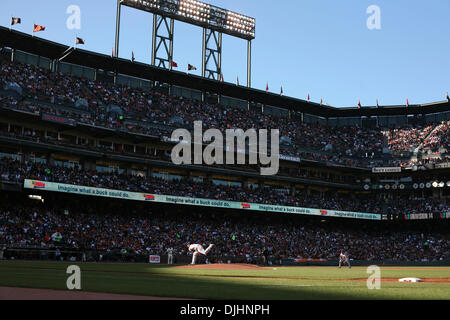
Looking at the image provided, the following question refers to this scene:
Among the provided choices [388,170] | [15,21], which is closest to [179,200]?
[15,21]

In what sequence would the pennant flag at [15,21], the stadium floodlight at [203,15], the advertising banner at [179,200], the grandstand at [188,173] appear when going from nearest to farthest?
the advertising banner at [179,200], the grandstand at [188,173], the pennant flag at [15,21], the stadium floodlight at [203,15]

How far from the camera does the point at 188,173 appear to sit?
196 ft

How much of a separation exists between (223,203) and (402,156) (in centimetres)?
3011

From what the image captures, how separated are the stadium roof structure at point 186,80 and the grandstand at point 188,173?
0.26m

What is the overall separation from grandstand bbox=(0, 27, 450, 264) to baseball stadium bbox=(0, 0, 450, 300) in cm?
19

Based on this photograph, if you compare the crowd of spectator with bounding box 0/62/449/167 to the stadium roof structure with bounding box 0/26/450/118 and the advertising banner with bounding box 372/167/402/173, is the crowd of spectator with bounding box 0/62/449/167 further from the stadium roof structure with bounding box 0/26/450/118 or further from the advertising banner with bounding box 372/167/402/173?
the stadium roof structure with bounding box 0/26/450/118

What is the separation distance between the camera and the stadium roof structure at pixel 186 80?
180 ft

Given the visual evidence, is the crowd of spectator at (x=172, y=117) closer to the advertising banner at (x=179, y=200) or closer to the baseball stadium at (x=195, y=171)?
the baseball stadium at (x=195, y=171)

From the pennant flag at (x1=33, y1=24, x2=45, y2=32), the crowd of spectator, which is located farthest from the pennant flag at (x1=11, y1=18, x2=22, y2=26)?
the crowd of spectator

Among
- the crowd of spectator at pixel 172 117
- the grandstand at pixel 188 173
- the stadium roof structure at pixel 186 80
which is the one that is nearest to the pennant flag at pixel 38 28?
the stadium roof structure at pixel 186 80

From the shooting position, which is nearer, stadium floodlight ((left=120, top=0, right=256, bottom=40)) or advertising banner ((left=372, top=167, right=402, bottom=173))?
stadium floodlight ((left=120, top=0, right=256, bottom=40))

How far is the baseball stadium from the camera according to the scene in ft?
147

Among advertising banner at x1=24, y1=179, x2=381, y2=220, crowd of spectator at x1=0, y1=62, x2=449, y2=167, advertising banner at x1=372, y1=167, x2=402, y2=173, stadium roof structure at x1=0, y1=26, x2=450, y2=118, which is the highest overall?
stadium roof structure at x1=0, y1=26, x2=450, y2=118
